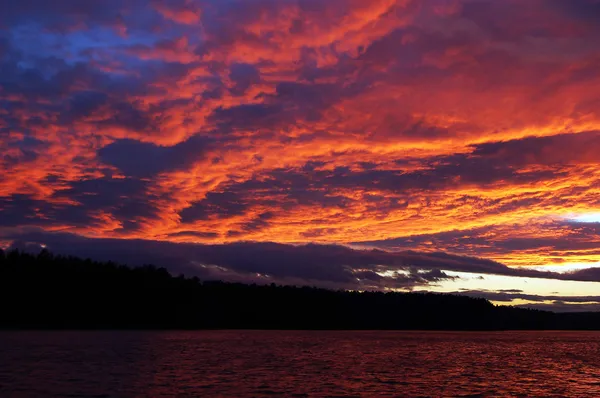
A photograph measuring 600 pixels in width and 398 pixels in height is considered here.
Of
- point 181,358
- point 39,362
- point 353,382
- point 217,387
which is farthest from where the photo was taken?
point 181,358

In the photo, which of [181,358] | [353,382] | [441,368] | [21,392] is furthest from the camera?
[181,358]

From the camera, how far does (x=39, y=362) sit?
81.9 meters

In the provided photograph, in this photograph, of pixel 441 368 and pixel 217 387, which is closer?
pixel 217 387

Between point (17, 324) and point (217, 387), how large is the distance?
160 m

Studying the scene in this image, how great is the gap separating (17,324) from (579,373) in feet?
533

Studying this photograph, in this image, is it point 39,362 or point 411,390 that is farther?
point 39,362

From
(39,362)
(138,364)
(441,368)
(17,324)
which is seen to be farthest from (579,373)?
(17,324)

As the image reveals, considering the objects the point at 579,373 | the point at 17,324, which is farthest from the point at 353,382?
the point at 17,324

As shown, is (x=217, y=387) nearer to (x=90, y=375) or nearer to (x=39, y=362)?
(x=90, y=375)

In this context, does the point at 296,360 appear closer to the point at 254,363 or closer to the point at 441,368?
the point at 254,363

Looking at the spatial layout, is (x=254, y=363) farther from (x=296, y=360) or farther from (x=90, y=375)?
(x=90, y=375)

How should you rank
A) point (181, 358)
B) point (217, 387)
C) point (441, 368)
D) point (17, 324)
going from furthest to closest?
point (17, 324) < point (181, 358) < point (441, 368) < point (217, 387)

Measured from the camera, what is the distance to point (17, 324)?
648 ft

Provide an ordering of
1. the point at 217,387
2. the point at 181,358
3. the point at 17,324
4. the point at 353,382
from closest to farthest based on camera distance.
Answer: the point at 217,387 → the point at 353,382 → the point at 181,358 → the point at 17,324
